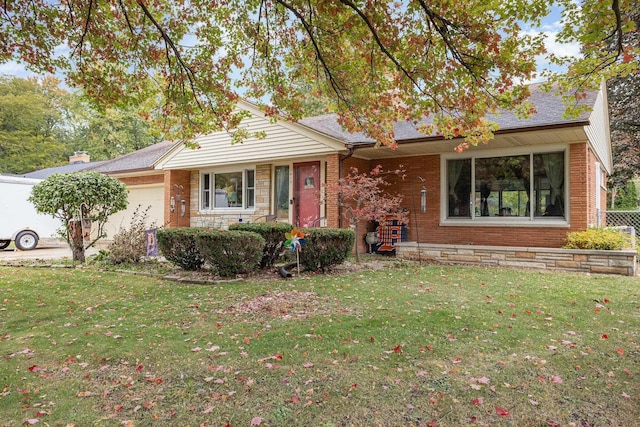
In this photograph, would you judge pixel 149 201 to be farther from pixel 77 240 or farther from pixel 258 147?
pixel 77 240

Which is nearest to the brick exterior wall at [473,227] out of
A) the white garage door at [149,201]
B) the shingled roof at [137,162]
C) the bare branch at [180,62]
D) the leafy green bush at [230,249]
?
the bare branch at [180,62]

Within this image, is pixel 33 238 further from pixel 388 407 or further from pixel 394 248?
pixel 388 407

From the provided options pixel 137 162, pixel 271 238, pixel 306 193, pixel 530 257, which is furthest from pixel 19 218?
pixel 530 257

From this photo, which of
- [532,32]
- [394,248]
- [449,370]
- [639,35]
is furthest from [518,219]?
[639,35]

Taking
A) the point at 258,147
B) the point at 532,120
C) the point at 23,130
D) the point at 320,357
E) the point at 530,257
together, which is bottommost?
the point at 320,357

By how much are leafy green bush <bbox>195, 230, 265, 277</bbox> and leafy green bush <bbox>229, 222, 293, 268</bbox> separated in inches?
21.4

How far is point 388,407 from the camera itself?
101 inches

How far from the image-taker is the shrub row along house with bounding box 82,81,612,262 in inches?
355

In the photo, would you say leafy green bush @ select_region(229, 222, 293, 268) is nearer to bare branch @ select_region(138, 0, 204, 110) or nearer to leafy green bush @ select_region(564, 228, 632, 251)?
bare branch @ select_region(138, 0, 204, 110)

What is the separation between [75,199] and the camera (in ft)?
29.2

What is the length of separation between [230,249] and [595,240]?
23.7ft

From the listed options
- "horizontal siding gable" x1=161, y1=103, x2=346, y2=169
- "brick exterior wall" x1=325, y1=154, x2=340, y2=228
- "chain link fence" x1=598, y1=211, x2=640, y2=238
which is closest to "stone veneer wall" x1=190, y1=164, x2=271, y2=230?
"horizontal siding gable" x1=161, y1=103, x2=346, y2=169

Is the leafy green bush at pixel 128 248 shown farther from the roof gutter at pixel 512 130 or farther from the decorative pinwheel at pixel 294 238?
the roof gutter at pixel 512 130

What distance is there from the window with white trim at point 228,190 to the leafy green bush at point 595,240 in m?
8.93
